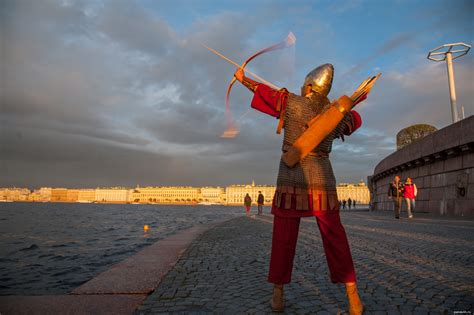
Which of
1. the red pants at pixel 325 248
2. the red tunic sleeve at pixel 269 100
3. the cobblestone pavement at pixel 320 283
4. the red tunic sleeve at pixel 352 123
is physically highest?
the red tunic sleeve at pixel 269 100

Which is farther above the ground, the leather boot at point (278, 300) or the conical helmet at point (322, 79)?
the conical helmet at point (322, 79)

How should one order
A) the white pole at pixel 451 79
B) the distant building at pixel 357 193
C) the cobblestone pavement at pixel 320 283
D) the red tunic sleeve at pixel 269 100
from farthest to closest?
the distant building at pixel 357 193
the white pole at pixel 451 79
the red tunic sleeve at pixel 269 100
the cobblestone pavement at pixel 320 283

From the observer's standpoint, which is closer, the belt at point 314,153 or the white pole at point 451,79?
the belt at point 314,153

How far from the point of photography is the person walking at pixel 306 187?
289 centimetres

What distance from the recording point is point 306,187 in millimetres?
3049

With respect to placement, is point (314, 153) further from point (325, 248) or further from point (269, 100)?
point (325, 248)

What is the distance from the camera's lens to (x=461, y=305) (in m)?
3.08

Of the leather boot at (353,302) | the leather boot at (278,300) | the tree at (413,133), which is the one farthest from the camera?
the tree at (413,133)

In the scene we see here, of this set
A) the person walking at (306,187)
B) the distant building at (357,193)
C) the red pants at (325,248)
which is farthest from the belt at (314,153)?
the distant building at (357,193)

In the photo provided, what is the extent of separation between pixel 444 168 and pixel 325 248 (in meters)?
14.8

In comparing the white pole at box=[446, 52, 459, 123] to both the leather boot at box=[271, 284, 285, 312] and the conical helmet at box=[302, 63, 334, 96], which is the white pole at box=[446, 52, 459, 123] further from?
the leather boot at box=[271, 284, 285, 312]

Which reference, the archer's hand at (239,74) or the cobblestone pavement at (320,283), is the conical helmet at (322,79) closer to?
the archer's hand at (239,74)

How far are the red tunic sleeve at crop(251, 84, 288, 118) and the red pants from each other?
100 cm

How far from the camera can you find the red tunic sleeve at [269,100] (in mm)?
3236
